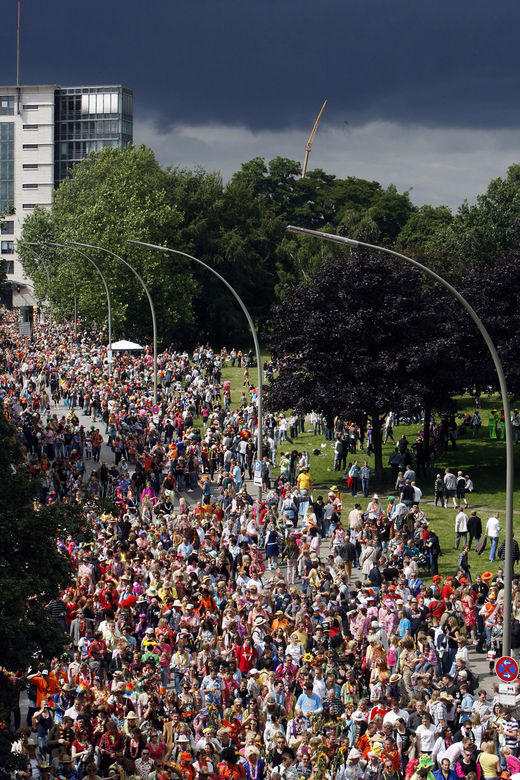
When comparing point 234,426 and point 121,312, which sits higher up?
point 121,312

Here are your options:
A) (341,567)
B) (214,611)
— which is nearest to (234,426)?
(341,567)

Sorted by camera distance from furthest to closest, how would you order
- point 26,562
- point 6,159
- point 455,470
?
point 6,159
point 455,470
point 26,562

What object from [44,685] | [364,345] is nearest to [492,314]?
[364,345]

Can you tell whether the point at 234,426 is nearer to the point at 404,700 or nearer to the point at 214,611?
the point at 214,611

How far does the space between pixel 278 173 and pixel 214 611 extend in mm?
98272

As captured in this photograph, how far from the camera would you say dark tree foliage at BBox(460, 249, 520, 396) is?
41.9m

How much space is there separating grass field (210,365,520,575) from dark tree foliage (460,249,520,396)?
2709mm

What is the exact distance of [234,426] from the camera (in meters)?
41.0

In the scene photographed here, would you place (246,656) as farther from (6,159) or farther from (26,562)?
(6,159)

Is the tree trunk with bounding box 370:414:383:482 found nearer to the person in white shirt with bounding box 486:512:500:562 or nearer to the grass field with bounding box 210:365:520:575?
the grass field with bounding box 210:365:520:575

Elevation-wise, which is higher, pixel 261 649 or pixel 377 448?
pixel 377 448

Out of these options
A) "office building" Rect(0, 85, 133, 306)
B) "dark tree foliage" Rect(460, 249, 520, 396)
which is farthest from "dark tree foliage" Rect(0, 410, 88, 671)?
"office building" Rect(0, 85, 133, 306)

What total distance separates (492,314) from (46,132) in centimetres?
14718

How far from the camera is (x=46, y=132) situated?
178875 mm
